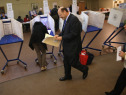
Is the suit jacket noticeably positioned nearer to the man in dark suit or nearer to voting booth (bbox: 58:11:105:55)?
the man in dark suit

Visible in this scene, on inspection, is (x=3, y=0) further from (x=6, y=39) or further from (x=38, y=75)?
(x=38, y=75)

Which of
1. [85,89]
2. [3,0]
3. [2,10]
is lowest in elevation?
[85,89]

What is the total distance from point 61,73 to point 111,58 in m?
1.52

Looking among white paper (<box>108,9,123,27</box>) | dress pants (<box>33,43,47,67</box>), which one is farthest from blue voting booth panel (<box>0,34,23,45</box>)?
white paper (<box>108,9,123,27</box>)

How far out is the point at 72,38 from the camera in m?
2.35

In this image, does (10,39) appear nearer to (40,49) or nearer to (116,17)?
(40,49)

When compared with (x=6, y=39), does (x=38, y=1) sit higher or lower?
higher

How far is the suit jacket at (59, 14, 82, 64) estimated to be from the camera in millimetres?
2281

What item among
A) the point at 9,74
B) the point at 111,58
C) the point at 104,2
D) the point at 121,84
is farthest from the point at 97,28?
the point at 104,2

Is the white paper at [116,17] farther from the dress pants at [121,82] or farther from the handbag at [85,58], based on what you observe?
the dress pants at [121,82]

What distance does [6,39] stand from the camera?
328 centimetres

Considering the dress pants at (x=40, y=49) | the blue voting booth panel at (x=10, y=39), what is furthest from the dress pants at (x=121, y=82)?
the blue voting booth panel at (x=10, y=39)

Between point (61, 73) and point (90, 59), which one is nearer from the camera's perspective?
point (61, 73)

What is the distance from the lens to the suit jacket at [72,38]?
228cm
